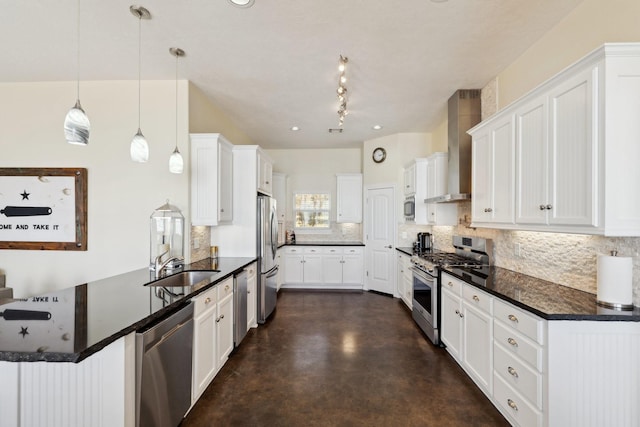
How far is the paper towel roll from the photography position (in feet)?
5.47

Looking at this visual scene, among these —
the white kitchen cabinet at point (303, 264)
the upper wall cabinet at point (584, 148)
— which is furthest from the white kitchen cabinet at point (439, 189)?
the white kitchen cabinet at point (303, 264)

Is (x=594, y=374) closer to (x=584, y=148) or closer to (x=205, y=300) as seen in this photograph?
(x=584, y=148)

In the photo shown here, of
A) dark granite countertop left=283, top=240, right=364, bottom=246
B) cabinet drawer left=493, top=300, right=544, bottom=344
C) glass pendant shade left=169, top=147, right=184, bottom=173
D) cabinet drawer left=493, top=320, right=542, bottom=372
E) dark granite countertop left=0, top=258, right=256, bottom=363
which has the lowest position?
cabinet drawer left=493, top=320, right=542, bottom=372

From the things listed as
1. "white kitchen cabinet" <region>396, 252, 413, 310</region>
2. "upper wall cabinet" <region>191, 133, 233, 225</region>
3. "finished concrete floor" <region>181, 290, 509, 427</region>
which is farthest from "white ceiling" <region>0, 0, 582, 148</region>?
"finished concrete floor" <region>181, 290, 509, 427</region>

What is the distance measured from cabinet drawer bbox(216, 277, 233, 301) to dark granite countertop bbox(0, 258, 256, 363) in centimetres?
25

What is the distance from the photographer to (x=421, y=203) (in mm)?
4660

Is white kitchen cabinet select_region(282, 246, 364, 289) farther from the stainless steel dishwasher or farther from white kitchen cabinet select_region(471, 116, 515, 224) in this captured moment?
the stainless steel dishwasher

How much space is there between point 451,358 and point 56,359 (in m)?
3.21

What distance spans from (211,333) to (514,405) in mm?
2300

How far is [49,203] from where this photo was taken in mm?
3174

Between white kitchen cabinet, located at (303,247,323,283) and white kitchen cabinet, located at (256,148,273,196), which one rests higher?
white kitchen cabinet, located at (256,148,273,196)

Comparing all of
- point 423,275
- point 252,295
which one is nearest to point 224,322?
point 252,295

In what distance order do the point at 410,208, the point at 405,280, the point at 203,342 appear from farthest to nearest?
1. the point at 410,208
2. the point at 405,280
3. the point at 203,342

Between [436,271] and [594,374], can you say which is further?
[436,271]
